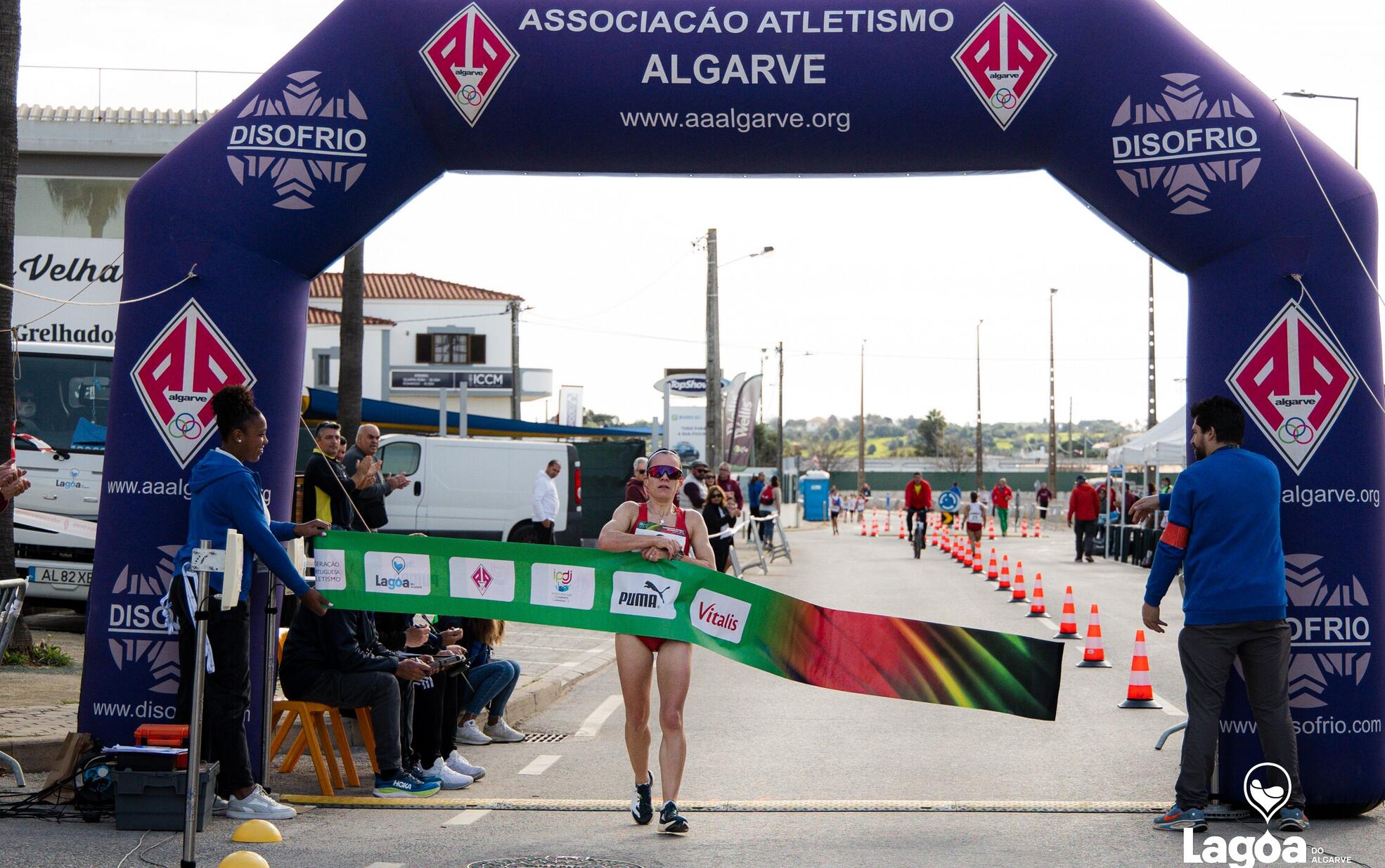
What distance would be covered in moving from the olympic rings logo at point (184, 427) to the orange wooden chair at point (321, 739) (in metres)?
1.27

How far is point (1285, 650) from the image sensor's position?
6973mm

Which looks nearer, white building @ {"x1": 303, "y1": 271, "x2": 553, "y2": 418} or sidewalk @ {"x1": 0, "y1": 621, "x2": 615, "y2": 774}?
sidewalk @ {"x1": 0, "y1": 621, "x2": 615, "y2": 774}

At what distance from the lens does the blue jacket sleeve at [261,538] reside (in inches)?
278

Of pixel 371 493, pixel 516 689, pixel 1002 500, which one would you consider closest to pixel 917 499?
pixel 1002 500

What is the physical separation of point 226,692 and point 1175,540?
4.85m

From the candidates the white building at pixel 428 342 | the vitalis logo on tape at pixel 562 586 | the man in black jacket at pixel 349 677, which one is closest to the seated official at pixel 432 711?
the man in black jacket at pixel 349 677

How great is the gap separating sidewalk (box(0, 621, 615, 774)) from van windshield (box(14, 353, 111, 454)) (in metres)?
2.24

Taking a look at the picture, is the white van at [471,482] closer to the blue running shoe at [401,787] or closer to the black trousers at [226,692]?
the blue running shoe at [401,787]

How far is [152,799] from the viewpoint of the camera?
6914 millimetres

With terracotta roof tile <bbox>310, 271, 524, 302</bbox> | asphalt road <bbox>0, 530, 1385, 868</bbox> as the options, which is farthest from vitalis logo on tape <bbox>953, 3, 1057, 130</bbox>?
terracotta roof tile <bbox>310, 271, 524, 302</bbox>

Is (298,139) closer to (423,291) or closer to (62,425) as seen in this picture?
(62,425)

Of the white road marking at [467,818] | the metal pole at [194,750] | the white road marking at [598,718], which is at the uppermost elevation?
the metal pole at [194,750]

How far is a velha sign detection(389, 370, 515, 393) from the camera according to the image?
64.9 m

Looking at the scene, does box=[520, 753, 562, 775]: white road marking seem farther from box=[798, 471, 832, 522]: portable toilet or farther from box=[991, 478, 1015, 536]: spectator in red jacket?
box=[798, 471, 832, 522]: portable toilet
